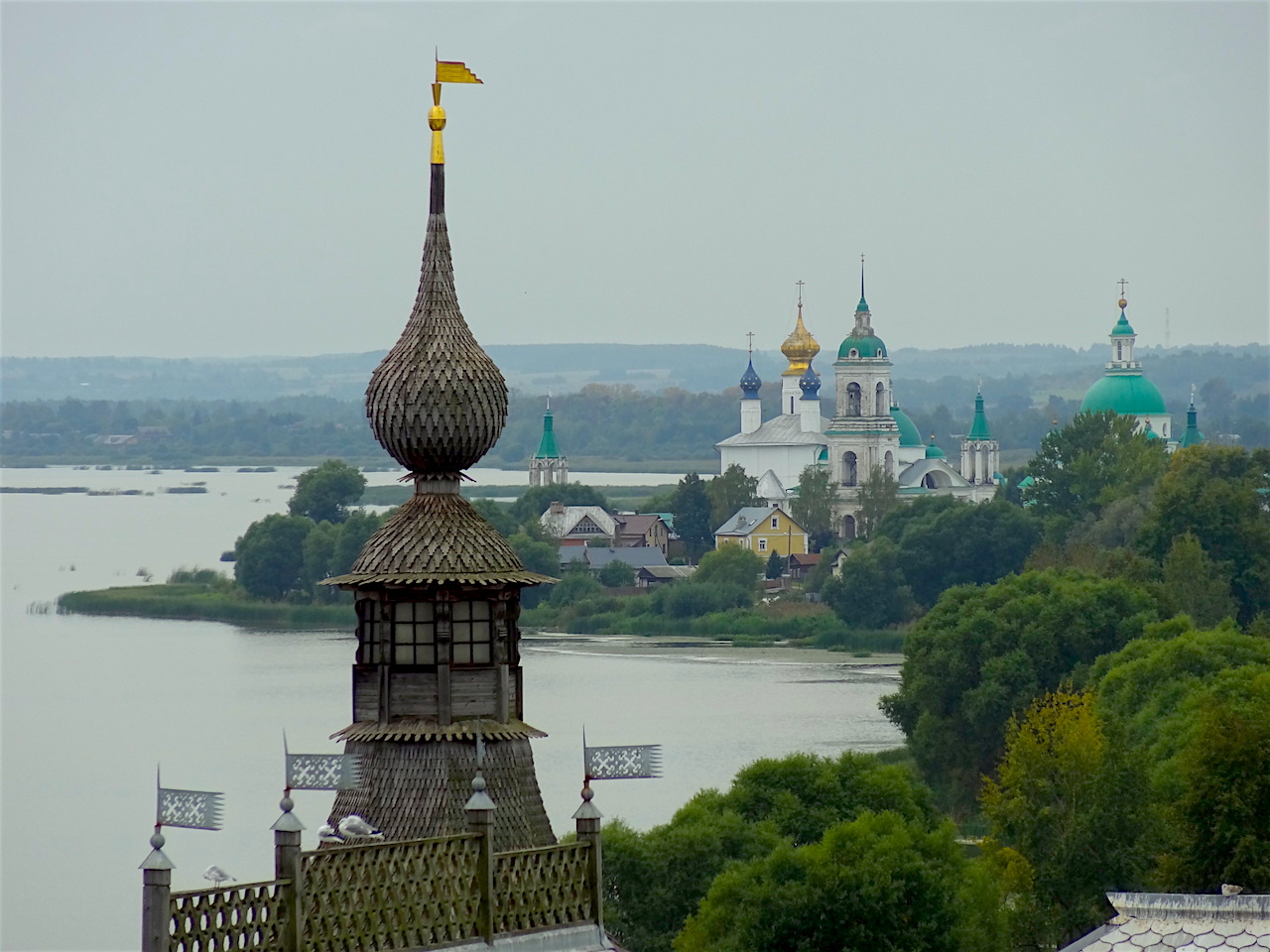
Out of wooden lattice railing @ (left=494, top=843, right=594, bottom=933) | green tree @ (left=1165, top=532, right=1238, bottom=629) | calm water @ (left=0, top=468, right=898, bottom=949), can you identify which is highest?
wooden lattice railing @ (left=494, top=843, right=594, bottom=933)

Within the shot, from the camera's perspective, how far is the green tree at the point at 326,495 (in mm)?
124688

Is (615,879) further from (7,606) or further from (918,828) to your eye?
(7,606)

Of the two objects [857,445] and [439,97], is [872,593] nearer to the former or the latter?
[857,445]

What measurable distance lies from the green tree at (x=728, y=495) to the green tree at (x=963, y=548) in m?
31.4

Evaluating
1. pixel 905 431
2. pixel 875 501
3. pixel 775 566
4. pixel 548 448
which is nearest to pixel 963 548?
pixel 775 566

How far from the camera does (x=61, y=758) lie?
6072 centimetres

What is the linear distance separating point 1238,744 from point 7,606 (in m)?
72.3

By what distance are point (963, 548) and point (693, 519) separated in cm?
3476

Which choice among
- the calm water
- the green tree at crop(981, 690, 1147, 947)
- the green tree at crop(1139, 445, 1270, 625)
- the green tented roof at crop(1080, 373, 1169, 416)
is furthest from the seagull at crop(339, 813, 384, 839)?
the green tented roof at crop(1080, 373, 1169, 416)

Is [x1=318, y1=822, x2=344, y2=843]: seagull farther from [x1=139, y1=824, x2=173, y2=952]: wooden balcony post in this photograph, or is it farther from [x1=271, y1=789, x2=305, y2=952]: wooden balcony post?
[x1=139, y1=824, x2=173, y2=952]: wooden balcony post

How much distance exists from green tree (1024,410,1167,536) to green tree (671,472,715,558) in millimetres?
18657

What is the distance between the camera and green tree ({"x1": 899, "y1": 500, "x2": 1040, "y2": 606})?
104 meters

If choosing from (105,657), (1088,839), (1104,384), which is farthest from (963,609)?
(1104,384)

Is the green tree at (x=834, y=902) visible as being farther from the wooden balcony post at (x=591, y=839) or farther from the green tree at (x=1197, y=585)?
the green tree at (x=1197, y=585)
